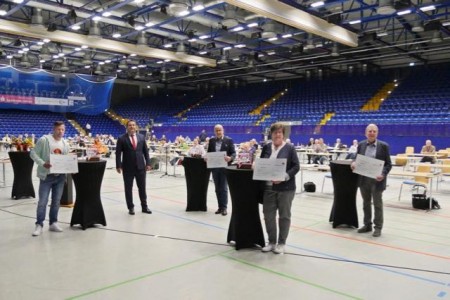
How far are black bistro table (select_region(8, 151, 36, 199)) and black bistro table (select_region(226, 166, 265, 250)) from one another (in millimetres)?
5110

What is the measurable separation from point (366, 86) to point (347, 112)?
11.5 ft

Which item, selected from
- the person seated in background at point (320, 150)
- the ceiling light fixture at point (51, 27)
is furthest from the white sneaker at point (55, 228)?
the person seated in background at point (320, 150)

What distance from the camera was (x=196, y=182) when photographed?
674cm

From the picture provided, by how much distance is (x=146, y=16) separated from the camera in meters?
16.5

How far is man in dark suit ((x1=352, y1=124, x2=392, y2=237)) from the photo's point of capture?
16.8 ft

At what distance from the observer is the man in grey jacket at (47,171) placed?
194 inches

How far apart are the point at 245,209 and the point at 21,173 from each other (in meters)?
5.36

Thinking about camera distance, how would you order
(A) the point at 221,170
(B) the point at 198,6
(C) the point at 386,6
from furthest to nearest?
1. (B) the point at 198,6
2. (C) the point at 386,6
3. (A) the point at 221,170

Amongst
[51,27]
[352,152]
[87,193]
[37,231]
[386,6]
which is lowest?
[37,231]

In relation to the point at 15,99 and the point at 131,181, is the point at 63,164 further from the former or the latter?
the point at 15,99

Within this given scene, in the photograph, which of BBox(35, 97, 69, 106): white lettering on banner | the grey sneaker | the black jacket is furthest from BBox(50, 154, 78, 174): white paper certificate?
BBox(35, 97, 69, 106): white lettering on banner

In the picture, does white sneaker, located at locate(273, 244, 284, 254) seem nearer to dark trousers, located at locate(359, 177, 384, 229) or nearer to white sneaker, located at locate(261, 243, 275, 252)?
white sneaker, located at locate(261, 243, 275, 252)

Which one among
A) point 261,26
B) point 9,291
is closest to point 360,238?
point 9,291

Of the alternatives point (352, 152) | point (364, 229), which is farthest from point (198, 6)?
point (364, 229)
